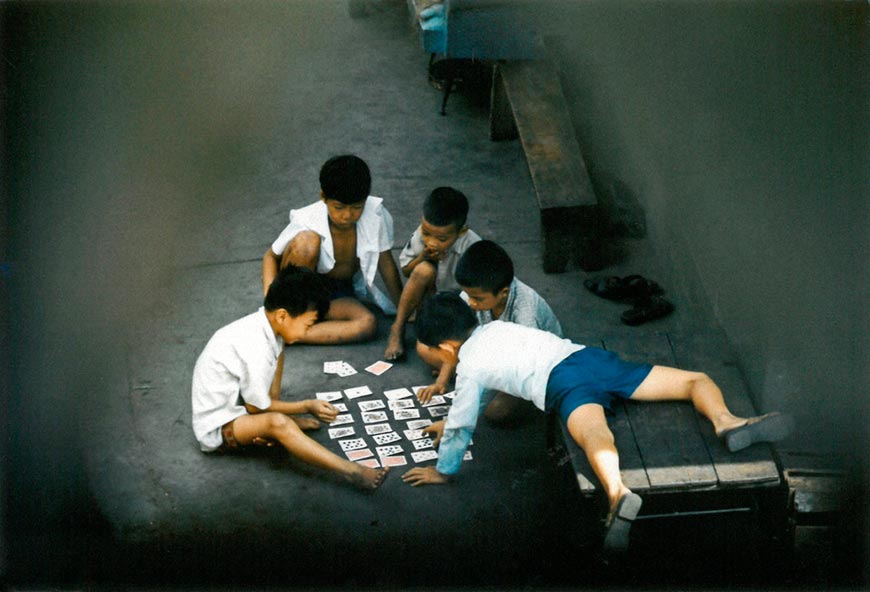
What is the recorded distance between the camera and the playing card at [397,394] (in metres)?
5.40

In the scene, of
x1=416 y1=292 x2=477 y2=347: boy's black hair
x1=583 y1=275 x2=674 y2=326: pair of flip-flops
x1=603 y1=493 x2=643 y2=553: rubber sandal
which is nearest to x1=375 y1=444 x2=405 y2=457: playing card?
x1=416 y1=292 x2=477 y2=347: boy's black hair

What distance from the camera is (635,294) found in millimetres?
6207

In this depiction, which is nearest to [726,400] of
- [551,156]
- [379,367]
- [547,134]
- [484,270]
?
[484,270]

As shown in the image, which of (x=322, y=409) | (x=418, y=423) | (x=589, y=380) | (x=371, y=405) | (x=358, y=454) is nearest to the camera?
(x=589, y=380)

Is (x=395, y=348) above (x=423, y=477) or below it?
above

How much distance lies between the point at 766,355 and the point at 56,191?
482 cm

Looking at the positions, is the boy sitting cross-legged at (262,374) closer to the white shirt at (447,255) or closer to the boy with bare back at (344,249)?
the boy with bare back at (344,249)

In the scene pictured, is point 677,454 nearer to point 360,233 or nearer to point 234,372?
point 234,372

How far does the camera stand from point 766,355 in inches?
196

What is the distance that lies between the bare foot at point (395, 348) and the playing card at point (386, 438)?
0.61 m

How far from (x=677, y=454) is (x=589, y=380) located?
0.51 metres

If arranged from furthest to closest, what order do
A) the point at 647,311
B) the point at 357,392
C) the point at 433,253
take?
the point at 647,311
the point at 433,253
the point at 357,392

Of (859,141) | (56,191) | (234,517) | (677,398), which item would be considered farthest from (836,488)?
(56,191)

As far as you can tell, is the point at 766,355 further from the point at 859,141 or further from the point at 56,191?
the point at 56,191
